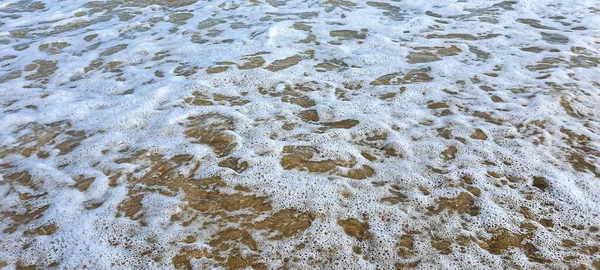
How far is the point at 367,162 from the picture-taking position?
368cm

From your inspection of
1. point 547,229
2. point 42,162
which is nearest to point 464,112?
point 547,229

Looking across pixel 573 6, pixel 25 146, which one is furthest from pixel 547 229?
pixel 573 6

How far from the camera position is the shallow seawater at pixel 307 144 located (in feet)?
9.51

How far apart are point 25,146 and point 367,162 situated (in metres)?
3.23

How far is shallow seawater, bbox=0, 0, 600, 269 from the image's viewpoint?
2898 millimetres

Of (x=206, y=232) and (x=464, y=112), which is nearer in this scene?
(x=206, y=232)

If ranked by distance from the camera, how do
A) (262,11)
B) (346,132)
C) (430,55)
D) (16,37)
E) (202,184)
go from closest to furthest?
(202,184) → (346,132) → (430,55) → (16,37) → (262,11)

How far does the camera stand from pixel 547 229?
2.94m

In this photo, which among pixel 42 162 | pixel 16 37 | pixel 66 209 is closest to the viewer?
pixel 66 209

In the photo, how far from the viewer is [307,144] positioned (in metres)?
3.93

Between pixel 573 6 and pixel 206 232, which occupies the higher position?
pixel 573 6

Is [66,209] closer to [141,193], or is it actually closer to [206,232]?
[141,193]

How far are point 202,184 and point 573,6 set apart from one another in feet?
22.5

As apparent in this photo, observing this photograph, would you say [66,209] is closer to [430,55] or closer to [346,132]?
[346,132]
